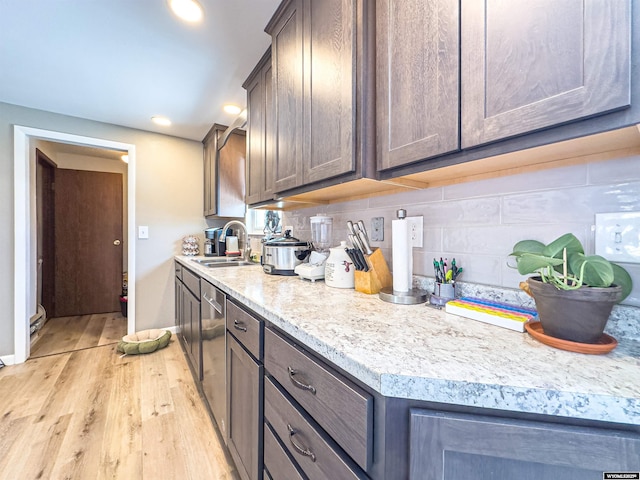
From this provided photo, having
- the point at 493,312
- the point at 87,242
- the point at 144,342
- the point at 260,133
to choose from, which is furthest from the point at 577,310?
the point at 87,242

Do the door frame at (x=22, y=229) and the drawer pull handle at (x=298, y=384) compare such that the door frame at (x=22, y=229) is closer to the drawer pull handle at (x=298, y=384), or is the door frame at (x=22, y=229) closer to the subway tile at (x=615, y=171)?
the drawer pull handle at (x=298, y=384)

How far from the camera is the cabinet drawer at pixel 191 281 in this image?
1.88 m

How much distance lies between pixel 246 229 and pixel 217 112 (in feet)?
3.70

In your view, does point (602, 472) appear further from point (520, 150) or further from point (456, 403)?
point (520, 150)

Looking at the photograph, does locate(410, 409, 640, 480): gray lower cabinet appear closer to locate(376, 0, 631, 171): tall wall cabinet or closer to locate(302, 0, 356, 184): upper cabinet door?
locate(376, 0, 631, 171): tall wall cabinet

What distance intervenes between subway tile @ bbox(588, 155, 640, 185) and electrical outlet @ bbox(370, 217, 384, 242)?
0.71 m

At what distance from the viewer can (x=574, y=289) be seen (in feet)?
1.76

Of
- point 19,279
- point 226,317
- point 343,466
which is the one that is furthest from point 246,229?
point 343,466

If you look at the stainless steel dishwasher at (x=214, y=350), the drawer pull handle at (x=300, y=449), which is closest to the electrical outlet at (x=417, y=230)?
the drawer pull handle at (x=300, y=449)

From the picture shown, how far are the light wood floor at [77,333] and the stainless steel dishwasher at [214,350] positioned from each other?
1907 mm

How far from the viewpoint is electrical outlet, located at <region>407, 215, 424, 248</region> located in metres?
1.09

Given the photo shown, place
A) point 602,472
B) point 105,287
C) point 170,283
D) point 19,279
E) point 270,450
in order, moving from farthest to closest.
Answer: point 105,287
point 170,283
point 19,279
point 270,450
point 602,472

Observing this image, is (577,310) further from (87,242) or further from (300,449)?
(87,242)

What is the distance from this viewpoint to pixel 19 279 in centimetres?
230
